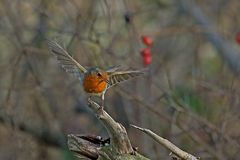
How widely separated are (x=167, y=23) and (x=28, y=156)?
1984mm

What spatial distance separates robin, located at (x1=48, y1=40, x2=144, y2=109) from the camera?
2.16 metres

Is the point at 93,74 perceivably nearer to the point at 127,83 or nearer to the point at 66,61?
the point at 66,61

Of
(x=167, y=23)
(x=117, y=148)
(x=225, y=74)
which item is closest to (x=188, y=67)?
(x=167, y=23)

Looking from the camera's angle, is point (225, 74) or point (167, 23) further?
point (167, 23)

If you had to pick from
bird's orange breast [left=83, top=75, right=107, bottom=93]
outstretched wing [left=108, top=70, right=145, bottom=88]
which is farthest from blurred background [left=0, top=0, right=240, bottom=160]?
bird's orange breast [left=83, top=75, right=107, bottom=93]

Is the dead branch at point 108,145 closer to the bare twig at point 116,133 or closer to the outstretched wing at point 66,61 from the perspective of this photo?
the bare twig at point 116,133

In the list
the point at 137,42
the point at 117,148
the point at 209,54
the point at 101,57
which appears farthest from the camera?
the point at 209,54

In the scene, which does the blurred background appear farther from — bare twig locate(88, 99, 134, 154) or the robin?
bare twig locate(88, 99, 134, 154)

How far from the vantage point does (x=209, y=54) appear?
6.68 meters

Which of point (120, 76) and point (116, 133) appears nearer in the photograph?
point (116, 133)

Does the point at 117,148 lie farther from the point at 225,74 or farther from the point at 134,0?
the point at 134,0

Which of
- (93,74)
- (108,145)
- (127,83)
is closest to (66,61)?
(93,74)

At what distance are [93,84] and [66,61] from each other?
160 millimetres

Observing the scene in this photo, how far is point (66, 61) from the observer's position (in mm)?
2260
